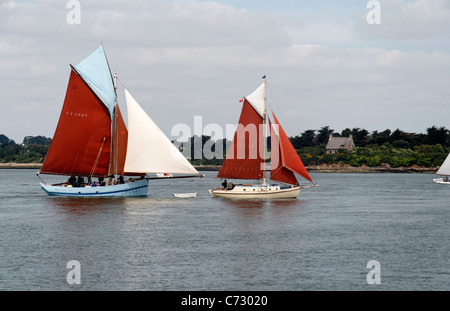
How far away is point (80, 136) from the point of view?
67125 mm

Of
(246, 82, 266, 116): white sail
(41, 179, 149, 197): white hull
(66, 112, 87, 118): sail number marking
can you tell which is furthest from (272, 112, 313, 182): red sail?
(66, 112, 87, 118): sail number marking

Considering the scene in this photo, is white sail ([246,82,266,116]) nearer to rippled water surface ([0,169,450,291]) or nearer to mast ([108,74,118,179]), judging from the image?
→ rippled water surface ([0,169,450,291])

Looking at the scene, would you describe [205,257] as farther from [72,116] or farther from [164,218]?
[72,116]

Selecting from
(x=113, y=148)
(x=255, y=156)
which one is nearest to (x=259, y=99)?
(x=255, y=156)

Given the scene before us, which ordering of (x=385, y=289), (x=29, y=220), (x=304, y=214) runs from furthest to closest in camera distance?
1. (x=304, y=214)
2. (x=29, y=220)
3. (x=385, y=289)

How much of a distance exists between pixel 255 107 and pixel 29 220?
27390 mm

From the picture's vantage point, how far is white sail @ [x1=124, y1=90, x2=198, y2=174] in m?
65.2

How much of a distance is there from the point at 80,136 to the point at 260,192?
2079 centimetres

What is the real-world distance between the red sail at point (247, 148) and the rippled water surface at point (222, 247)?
5.24 m

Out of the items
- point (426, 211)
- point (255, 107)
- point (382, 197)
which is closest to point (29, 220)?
point (255, 107)

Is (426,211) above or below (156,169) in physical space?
below

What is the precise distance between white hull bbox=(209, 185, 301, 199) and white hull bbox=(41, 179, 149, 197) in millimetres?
9525

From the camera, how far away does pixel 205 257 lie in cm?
3366
